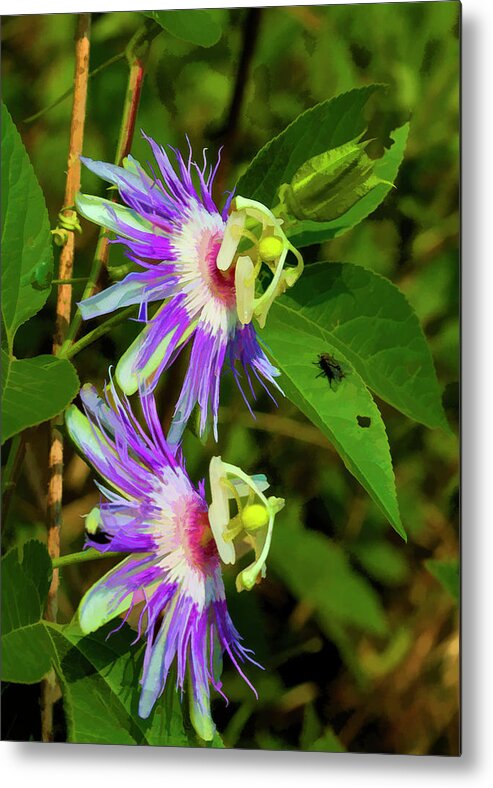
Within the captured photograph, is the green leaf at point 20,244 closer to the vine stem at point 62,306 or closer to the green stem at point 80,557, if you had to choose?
the vine stem at point 62,306

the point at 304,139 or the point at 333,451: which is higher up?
Answer: the point at 304,139

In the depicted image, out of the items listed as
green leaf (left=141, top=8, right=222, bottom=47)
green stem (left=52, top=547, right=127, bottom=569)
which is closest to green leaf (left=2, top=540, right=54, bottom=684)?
green stem (left=52, top=547, right=127, bottom=569)

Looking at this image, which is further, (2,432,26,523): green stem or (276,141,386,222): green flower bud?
(2,432,26,523): green stem

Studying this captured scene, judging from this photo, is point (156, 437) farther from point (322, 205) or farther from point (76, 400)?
point (322, 205)

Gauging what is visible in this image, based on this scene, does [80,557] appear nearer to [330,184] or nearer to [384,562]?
[384,562]

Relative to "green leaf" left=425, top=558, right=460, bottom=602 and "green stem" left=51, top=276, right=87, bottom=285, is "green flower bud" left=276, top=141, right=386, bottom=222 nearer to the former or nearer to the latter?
"green stem" left=51, top=276, right=87, bottom=285

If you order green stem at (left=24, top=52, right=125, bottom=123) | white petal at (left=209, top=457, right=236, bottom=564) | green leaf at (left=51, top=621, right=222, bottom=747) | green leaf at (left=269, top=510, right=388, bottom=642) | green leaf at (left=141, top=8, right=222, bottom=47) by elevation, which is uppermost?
green leaf at (left=141, top=8, right=222, bottom=47)

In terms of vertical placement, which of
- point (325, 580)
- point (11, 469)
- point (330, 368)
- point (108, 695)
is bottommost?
point (108, 695)

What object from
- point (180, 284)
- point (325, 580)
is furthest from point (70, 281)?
point (325, 580)

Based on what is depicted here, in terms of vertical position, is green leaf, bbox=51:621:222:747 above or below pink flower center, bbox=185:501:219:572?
below
